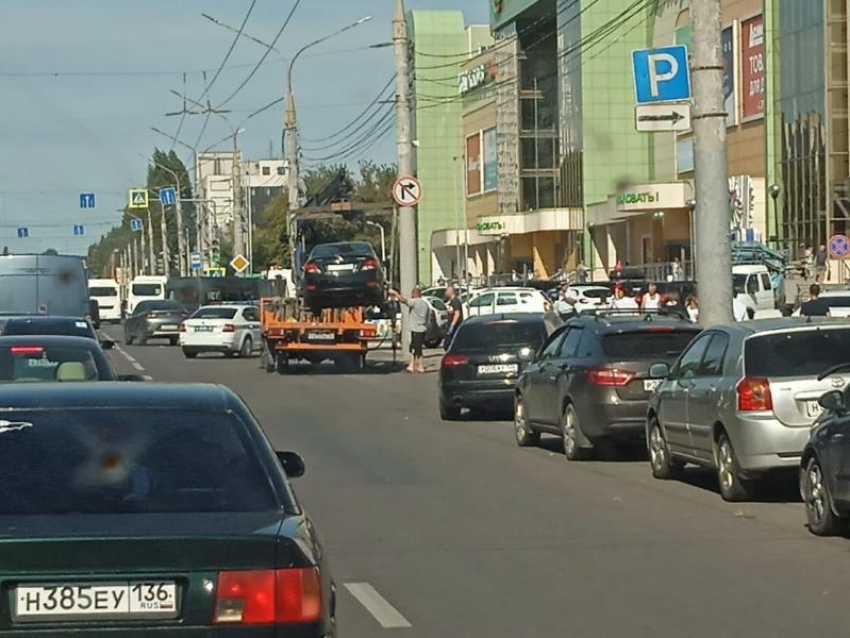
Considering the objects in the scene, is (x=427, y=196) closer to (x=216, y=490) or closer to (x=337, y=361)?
(x=337, y=361)

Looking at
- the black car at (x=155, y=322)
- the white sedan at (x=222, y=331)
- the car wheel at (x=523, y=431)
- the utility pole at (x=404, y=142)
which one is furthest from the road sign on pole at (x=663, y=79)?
the black car at (x=155, y=322)

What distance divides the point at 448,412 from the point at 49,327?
6149mm

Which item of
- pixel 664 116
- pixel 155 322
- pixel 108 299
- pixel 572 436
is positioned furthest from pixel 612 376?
pixel 108 299

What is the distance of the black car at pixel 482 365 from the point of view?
77.4 feet

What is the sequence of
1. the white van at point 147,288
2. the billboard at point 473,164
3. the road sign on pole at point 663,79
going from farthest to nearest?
the billboard at point 473,164 → the white van at point 147,288 → the road sign on pole at point 663,79

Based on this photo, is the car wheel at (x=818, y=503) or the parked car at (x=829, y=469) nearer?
the parked car at (x=829, y=469)

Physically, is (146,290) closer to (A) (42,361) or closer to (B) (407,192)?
(B) (407,192)

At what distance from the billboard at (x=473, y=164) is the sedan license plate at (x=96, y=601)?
323ft

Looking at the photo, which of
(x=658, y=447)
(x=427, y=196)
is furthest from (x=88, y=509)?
(x=427, y=196)

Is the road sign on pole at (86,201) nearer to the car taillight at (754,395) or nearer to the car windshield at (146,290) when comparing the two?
the car windshield at (146,290)

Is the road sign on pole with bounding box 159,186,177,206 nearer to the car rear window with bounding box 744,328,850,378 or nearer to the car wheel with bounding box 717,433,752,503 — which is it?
the car wheel with bounding box 717,433,752,503

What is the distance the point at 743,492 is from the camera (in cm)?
1380

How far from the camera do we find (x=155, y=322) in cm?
5847

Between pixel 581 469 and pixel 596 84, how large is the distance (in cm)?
6477
